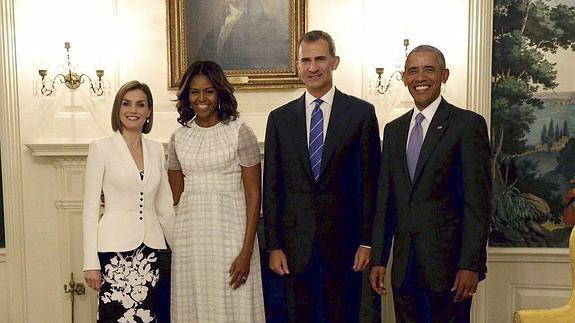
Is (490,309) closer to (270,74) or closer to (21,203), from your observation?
(270,74)

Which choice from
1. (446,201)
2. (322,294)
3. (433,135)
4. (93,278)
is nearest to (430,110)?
(433,135)

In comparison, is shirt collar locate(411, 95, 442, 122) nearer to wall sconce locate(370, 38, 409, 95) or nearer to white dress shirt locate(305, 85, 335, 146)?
white dress shirt locate(305, 85, 335, 146)

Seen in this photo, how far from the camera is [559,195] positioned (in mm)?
3467

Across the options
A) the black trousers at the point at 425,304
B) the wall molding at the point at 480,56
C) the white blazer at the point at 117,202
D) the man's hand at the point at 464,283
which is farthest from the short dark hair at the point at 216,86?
the wall molding at the point at 480,56

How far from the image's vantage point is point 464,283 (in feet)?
6.86

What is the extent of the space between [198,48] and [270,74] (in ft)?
1.65

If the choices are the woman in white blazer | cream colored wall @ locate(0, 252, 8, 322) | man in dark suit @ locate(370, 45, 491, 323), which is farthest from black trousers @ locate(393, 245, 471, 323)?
cream colored wall @ locate(0, 252, 8, 322)

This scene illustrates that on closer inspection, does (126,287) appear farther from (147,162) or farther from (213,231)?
(147,162)

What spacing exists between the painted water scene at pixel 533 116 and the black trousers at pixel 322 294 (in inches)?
63.5

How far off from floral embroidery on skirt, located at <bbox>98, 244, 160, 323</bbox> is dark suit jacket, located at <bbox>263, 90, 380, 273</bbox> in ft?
1.82

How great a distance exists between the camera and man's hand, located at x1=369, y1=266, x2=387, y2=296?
7.47ft

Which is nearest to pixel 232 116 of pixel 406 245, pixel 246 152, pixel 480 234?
pixel 246 152

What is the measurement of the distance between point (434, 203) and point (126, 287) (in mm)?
1324

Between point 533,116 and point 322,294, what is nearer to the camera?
point 322,294
